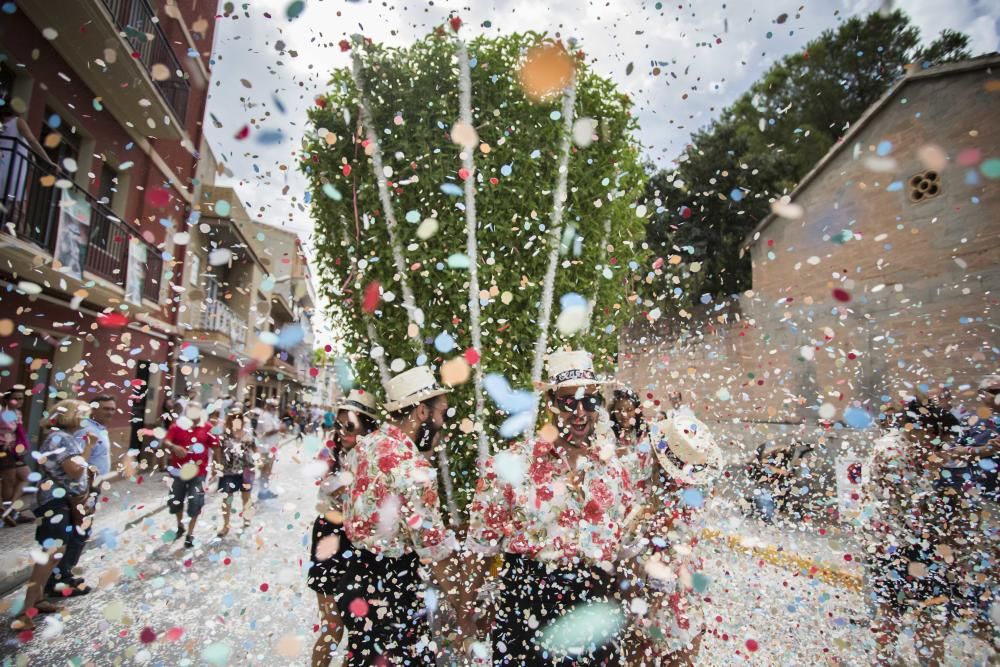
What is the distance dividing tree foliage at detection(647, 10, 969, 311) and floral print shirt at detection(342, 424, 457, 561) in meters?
11.2

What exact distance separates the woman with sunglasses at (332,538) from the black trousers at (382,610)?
0.06 m

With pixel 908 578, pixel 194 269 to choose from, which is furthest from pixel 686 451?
pixel 194 269

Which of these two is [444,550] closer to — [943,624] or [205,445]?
[943,624]

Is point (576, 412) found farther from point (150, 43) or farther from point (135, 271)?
point (150, 43)

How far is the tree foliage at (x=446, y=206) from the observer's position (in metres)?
2.74

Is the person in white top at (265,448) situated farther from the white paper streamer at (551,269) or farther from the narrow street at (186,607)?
the white paper streamer at (551,269)

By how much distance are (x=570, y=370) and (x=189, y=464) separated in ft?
22.0

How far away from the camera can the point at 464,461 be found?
2.85 metres

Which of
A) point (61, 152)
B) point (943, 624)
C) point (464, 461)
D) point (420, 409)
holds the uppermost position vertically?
point (61, 152)

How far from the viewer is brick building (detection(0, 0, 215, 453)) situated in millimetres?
7820

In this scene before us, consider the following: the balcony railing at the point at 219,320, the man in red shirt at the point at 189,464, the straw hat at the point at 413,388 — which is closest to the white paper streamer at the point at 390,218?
the straw hat at the point at 413,388

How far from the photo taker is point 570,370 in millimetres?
2598

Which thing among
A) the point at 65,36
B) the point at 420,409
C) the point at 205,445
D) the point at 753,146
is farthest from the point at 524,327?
the point at 753,146

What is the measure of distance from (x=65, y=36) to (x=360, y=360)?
9404 mm
